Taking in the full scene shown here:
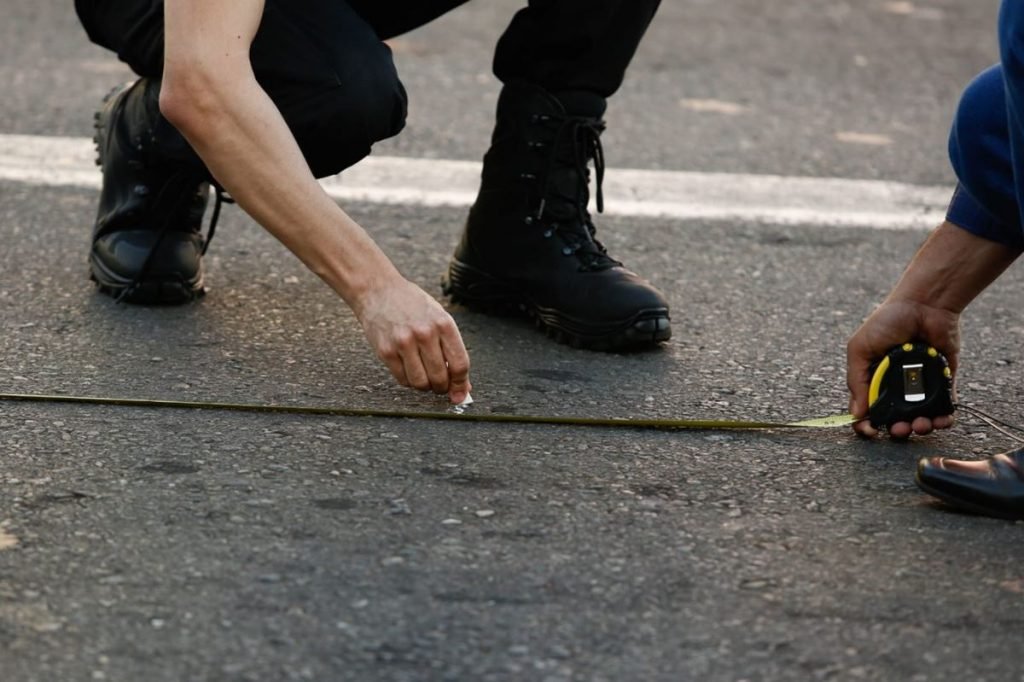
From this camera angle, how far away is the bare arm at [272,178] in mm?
2045

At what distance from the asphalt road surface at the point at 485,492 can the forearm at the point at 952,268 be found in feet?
0.67

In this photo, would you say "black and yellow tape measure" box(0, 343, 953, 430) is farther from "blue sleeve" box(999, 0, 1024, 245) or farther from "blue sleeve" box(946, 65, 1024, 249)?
"blue sleeve" box(999, 0, 1024, 245)

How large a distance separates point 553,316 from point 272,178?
69 cm

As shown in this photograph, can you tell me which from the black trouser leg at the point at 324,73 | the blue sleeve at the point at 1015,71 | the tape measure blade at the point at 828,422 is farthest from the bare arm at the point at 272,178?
the blue sleeve at the point at 1015,71

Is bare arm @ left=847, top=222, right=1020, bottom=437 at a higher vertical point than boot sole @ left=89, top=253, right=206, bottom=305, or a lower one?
higher

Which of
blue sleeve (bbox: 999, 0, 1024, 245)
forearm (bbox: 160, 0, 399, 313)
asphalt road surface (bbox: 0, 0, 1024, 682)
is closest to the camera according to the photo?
asphalt road surface (bbox: 0, 0, 1024, 682)

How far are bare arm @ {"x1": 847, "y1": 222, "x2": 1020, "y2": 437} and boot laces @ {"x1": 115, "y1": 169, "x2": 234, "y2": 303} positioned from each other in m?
1.09

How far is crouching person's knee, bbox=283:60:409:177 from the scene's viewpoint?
2.44 meters

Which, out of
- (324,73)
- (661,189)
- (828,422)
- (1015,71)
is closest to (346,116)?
(324,73)

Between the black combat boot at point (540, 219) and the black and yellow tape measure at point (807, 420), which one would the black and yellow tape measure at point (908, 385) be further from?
the black combat boot at point (540, 219)

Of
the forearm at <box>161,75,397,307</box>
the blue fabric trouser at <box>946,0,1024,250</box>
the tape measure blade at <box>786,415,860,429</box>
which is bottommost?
the tape measure blade at <box>786,415,860,429</box>

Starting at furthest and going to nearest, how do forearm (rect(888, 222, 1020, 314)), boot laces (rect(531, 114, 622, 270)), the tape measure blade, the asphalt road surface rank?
boot laces (rect(531, 114, 622, 270)) → the tape measure blade → forearm (rect(888, 222, 1020, 314)) → the asphalt road surface

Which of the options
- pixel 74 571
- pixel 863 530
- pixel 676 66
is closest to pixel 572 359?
pixel 863 530

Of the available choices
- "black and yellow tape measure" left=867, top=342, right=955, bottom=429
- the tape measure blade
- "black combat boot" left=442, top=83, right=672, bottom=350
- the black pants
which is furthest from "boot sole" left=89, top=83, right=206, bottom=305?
"black and yellow tape measure" left=867, top=342, right=955, bottom=429
